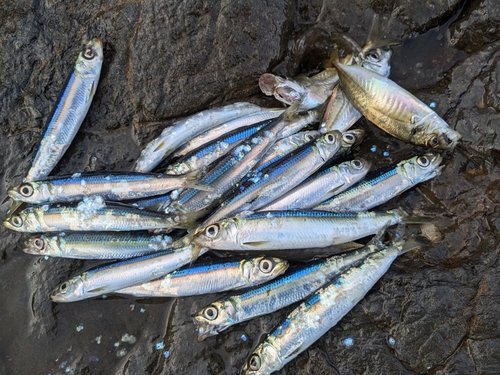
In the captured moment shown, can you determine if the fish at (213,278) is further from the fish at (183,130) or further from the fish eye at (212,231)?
the fish at (183,130)

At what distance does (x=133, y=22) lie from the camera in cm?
478

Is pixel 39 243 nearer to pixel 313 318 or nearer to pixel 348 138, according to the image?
pixel 313 318

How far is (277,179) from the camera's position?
13.8 ft

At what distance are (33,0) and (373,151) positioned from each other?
14.9 ft

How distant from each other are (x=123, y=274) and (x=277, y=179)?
6.28 feet

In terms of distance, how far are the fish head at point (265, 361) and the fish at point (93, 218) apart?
5.02ft

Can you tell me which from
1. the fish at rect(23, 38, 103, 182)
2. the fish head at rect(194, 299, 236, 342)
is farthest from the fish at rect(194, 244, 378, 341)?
the fish at rect(23, 38, 103, 182)

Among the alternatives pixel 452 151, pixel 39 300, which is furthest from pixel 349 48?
pixel 39 300

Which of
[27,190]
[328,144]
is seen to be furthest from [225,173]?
[27,190]

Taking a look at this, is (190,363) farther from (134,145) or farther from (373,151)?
(373,151)

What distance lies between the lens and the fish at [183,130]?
452cm

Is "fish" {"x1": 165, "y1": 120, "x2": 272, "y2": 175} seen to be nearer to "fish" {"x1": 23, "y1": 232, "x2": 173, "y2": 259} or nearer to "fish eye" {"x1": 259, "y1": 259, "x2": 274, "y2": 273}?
"fish" {"x1": 23, "y1": 232, "x2": 173, "y2": 259}

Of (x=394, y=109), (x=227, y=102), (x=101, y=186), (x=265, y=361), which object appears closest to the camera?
(x=265, y=361)

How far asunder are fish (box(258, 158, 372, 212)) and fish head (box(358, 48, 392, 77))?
121 cm
